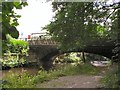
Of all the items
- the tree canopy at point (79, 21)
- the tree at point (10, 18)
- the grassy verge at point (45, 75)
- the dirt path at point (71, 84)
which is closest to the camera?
the tree at point (10, 18)

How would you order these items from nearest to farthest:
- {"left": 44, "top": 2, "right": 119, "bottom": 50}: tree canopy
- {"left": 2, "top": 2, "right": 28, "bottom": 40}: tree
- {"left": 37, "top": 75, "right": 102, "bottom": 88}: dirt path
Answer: {"left": 2, "top": 2, "right": 28, "bottom": 40}: tree, {"left": 44, "top": 2, "right": 119, "bottom": 50}: tree canopy, {"left": 37, "top": 75, "right": 102, "bottom": 88}: dirt path

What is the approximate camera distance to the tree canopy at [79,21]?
6508 millimetres

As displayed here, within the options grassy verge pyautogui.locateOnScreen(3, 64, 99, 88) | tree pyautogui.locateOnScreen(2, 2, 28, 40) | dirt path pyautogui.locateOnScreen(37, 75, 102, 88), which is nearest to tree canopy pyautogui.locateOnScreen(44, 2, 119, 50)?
dirt path pyautogui.locateOnScreen(37, 75, 102, 88)

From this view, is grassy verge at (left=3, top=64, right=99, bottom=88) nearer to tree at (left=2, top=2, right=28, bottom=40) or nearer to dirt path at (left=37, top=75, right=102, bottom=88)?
dirt path at (left=37, top=75, right=102, bottom=88)

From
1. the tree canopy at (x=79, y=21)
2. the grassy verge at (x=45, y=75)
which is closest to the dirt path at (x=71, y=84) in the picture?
the grassy verge at (x=45, y=75)

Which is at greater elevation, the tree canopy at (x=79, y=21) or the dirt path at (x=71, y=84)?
the tree canopy at (x=79, y=21)

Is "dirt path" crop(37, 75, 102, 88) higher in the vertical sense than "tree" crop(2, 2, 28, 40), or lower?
lower

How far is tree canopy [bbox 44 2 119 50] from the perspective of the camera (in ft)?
21.4

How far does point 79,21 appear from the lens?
21.1 ft

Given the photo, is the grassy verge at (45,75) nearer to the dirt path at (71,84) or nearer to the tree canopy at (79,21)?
the dirt path at (71,84)

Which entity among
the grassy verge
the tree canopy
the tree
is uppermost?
the tree canopy

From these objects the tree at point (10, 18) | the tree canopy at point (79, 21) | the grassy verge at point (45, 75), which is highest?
the tree canopy at point (79, 21)

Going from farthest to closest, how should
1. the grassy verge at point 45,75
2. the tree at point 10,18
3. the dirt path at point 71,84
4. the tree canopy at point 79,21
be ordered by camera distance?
1. the grassy verge at point 45,75
2. the dirt path at point 71,84
3. the tree canopy at point 79,21
4. the tree at point 10,18

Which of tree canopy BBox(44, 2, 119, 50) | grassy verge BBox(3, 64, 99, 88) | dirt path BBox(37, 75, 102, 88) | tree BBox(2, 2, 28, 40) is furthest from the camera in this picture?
grassy verge BBox(3, 64, 99, 88)
